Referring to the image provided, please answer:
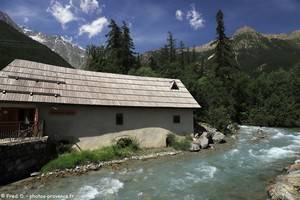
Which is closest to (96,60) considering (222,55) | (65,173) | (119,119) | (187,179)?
(222,55)

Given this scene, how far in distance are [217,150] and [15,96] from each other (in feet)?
52.3

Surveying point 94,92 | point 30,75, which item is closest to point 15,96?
point 30,75

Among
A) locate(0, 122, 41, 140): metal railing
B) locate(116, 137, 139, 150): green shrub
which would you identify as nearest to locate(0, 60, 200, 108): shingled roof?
locate(0, 122, 41, 140): metal railing

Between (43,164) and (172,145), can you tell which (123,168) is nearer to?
(43,164)

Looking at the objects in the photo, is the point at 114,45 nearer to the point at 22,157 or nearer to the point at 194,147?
the point at 194,147

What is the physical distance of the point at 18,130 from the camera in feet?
59.8

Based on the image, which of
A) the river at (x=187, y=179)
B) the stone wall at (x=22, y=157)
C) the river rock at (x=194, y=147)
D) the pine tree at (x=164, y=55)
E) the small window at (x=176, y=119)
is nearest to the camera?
the river at (x=187, y=179)

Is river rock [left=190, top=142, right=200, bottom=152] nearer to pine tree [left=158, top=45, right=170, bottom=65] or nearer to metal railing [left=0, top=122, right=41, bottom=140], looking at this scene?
metal railing [left=0, top=122, right=41, bottom=140]

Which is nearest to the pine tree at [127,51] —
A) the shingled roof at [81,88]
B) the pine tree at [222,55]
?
the pine tree at [222,55]

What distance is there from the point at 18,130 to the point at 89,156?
4846 millimetres

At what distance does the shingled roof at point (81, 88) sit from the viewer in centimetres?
1919

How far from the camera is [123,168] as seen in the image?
17891 mm

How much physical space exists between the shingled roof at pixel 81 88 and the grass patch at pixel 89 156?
3.48m

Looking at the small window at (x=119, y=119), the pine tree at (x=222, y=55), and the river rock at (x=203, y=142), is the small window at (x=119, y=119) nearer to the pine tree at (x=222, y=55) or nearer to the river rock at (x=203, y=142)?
the river rock at (x=203, y=142)
